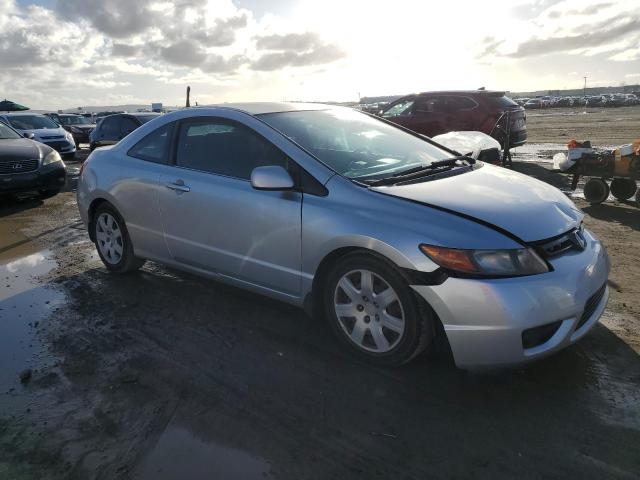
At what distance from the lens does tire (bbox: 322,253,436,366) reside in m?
3.04

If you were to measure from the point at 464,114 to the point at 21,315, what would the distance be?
1005 centimetres

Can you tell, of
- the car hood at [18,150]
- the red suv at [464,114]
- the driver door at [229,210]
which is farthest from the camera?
the red suv at [464,114]

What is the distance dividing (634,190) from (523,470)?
6.85 meters

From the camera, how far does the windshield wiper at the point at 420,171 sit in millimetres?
3457

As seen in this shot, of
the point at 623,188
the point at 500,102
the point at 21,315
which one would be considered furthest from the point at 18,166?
the point at 500,102

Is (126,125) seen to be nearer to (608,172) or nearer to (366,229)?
(608,172)

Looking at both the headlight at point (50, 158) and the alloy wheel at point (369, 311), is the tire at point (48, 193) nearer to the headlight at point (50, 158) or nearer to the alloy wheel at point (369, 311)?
the headlight at point (50, 158)

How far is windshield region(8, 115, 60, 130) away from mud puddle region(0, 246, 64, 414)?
1196 cm

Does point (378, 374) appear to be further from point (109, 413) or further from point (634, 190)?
point (634, 190)

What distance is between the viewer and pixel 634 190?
25.7 ft

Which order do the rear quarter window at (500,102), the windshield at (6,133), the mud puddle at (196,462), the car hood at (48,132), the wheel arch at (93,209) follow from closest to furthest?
the mud puddle at (196,462), the wheel arch at (93,209), the windshield at (6,133), the rear quarter window at (500,102), the car hood at (48,132)

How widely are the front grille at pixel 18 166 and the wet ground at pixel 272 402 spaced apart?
5335 mm

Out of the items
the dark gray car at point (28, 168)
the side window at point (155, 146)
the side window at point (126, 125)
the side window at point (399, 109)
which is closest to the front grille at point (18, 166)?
the dark gray car at point (28, 168)

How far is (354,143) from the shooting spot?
13.3ft
